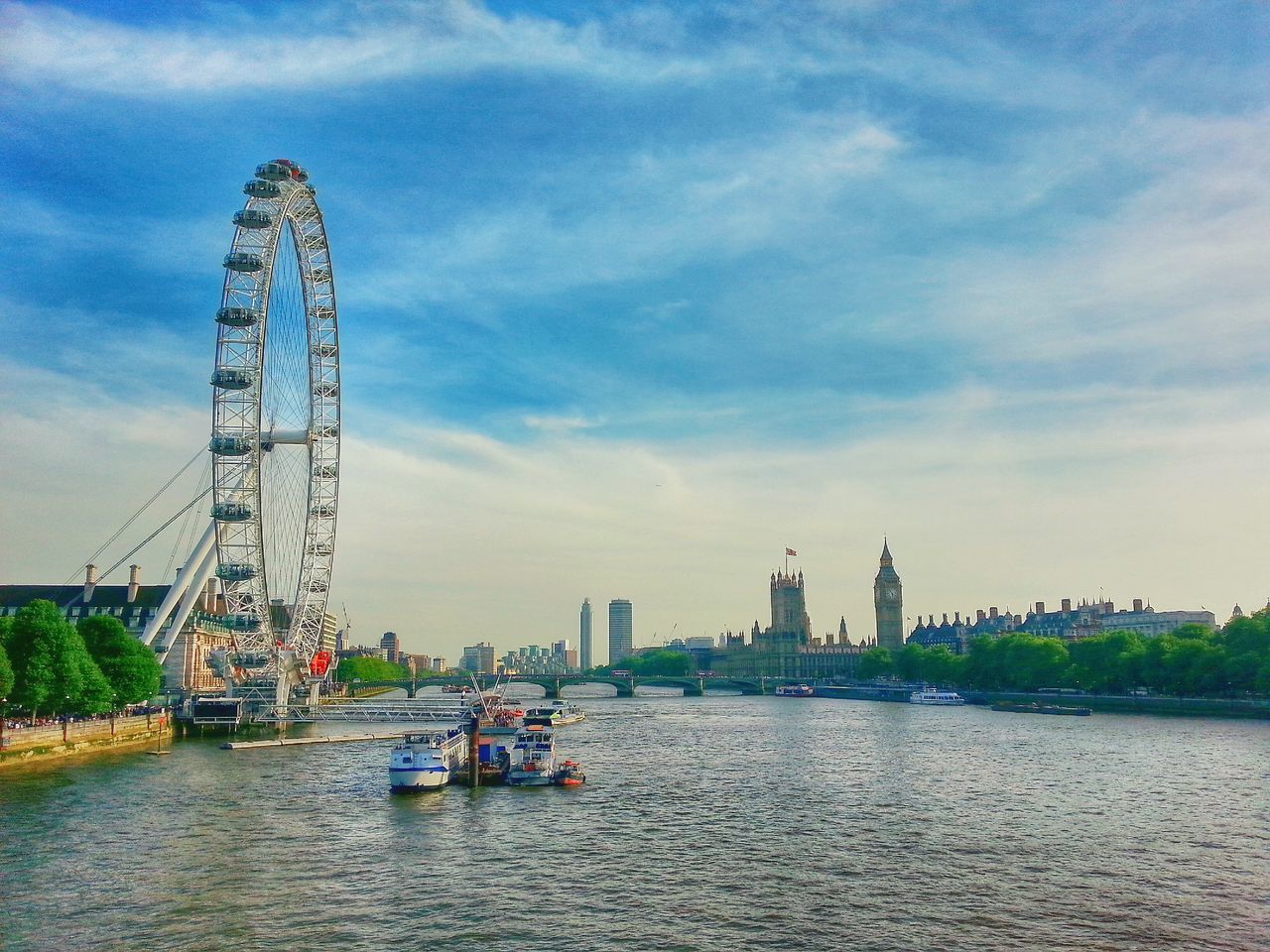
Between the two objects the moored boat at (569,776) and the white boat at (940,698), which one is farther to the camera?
the white boat at (940,698)

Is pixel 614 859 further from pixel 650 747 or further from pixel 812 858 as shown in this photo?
pixel 650 747

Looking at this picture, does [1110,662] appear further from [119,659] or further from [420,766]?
[119,659]

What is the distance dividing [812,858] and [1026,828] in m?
12.0

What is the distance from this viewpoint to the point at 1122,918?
32344 mm

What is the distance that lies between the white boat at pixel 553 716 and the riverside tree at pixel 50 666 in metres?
37.1

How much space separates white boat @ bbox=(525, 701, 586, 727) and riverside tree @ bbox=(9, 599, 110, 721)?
122ft

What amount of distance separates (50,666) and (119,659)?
14.1m

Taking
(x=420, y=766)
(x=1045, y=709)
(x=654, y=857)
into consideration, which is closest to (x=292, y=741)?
(x=420, y=766)

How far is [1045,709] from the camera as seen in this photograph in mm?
123375

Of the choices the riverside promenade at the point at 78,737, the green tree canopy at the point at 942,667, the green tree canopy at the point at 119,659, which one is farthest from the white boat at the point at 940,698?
the green tree canopy at the point at 119,659

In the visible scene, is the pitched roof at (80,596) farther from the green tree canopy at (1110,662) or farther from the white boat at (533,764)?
the green tree canopy at (1110,662)

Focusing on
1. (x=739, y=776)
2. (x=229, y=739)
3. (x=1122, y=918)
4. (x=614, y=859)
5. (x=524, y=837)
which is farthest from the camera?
(x=229, y=739)

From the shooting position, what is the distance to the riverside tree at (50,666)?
67375 mm

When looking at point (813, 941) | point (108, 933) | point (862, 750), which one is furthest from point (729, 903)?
point (862, 750)
